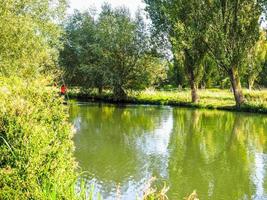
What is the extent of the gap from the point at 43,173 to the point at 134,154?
905cm

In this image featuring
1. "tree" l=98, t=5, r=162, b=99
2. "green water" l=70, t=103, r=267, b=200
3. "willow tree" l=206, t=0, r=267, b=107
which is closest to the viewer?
"green water" l=70, t=103, r=267, b=200

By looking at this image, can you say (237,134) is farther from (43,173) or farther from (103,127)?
(43,173)

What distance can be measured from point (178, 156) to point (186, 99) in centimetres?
2569

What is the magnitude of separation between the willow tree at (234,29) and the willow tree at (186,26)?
0.99 metres

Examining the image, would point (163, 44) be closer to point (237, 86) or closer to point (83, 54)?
point (237, 86)

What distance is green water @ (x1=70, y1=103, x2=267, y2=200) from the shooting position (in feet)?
33.9

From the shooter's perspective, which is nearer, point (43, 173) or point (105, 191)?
point (43, 173)

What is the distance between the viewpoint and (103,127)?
74.4 ft

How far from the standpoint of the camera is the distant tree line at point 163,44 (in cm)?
3133

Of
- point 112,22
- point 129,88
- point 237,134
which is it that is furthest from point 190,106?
point 237,134

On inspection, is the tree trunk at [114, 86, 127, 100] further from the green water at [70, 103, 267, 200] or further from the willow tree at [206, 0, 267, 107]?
the green water at [70, 103, 267, 200]

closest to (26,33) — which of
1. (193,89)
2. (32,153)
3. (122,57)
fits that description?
(193,89)

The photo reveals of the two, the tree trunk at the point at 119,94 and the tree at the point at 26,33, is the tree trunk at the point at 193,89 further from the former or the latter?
the tree at the point at 26,33

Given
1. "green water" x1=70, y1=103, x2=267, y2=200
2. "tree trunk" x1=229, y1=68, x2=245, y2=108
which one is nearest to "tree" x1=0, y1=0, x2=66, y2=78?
"green water" x1=70, y1=103, x2=267, y2=200
